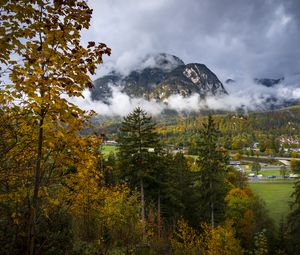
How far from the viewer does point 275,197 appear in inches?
3091

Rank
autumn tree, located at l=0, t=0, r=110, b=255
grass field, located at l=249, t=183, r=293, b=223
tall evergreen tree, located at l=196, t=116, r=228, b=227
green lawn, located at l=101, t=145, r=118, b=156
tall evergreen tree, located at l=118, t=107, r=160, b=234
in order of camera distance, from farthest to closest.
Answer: grass field, located at l=249, t=183, r=293, b=223 < tall evergreen tree, located at l=196, t=116, r=228, b=227 < tall evergreen tree, located at l=118, t=107, r=160, b=234 < green lawn, located at l=101, t=145, r=118, b=156 < autumn tree, located at l=0, t=0, r=110, b=255

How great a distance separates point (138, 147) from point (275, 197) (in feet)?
201

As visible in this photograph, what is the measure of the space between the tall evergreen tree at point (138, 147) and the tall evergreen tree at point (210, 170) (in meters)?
5.81

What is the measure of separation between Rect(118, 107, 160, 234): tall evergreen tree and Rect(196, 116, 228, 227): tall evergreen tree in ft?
19.0

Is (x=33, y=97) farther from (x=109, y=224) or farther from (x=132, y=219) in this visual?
(x=132, y=219)

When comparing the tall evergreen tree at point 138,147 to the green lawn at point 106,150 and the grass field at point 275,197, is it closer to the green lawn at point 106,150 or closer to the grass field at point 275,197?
the green lawn at point 106,150

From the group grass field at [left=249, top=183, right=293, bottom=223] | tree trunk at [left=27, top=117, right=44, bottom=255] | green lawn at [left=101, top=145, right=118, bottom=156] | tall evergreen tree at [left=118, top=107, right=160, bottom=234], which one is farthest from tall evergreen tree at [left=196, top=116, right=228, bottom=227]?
tree trunk at [left=27, top=117, right=44, bottom=255]

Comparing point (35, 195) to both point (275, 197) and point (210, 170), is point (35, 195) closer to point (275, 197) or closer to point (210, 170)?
point (210, 170)

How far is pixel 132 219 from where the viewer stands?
65.7 ft

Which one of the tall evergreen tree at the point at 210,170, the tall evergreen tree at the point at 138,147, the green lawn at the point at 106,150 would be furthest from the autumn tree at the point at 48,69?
the tall evergreen tree at the point at 210,170

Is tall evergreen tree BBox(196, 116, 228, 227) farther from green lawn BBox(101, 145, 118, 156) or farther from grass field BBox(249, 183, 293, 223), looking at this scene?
grass field BBox(249, 183, 293, 223)

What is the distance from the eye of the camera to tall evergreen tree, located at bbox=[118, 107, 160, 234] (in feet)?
98.8

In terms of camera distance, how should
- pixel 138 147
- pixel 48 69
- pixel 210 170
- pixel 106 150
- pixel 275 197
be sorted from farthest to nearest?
pixel 106 150 → pixel 275 197 → pixel 210 170 → pixel 138 147 → pixel 48 69

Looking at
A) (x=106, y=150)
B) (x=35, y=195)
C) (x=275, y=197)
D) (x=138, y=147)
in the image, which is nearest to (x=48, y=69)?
(x=35, y=195)
